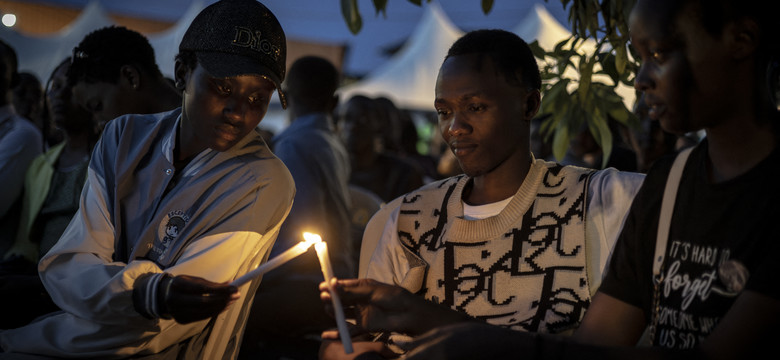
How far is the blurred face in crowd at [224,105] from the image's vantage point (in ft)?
9.39

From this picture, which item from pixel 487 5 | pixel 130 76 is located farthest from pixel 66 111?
pixel 487 5

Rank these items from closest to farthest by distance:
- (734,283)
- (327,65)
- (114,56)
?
1. (734,283)
2. (114,56)
3. (327,65)

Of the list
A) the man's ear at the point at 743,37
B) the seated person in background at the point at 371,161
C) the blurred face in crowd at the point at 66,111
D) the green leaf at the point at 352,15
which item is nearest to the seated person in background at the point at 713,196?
the man's ear at the point at 743,37

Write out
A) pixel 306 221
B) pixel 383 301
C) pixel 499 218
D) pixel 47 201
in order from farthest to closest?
1. pixel 306 221
2. pixel 47 201
3. pixel 499 218
4. pixel 383 301

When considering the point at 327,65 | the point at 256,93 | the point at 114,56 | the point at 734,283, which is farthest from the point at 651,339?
the point at 327,65

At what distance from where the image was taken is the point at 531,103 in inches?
119

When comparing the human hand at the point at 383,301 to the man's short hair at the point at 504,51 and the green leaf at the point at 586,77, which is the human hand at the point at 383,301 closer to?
the man's short hair at the point at 504,51

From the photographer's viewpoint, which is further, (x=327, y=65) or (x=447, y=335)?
(x=327, y=65)

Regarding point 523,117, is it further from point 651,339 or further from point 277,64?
point 651,339

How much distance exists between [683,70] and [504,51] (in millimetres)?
1303

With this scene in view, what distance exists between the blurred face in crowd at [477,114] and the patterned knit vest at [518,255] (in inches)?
6.4

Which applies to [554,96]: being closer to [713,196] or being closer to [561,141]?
[561,141]

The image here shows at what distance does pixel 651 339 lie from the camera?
1882 millimetres

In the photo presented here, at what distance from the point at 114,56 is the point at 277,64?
1397 millimetres
